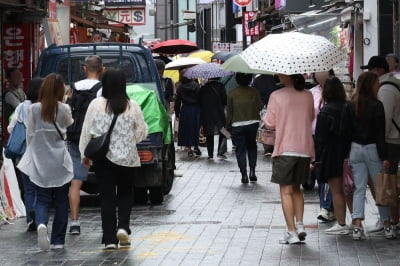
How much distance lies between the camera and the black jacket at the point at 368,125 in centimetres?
1118

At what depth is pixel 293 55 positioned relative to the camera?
449 inches

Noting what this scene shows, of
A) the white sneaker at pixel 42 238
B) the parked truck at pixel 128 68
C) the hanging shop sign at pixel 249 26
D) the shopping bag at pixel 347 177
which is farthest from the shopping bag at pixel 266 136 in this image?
the hanging shop sign at pixel 249 26

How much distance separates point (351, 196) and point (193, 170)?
900 centimetres

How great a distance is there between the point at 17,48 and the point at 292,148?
904 cm

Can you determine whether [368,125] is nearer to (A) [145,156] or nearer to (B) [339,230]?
(B) [339,230]

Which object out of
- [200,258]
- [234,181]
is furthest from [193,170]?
[200,258]

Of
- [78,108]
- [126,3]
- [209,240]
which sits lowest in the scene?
[209,240]

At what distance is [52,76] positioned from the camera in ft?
36.3

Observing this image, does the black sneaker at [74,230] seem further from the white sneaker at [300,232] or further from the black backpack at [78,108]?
the white sneaker at [300,232]

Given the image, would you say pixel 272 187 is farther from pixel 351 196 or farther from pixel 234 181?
pixel 351 196

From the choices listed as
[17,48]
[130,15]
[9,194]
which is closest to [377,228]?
[9,194]

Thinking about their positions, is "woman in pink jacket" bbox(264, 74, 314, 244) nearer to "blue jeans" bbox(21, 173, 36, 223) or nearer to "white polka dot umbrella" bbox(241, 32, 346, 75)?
"white polka dot umbrella" bbox(241, 32, 346, 75)

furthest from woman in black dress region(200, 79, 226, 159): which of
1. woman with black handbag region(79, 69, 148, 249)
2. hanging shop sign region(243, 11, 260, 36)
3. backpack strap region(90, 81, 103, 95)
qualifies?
hanging shop sign region(243, 11, 260, 36)

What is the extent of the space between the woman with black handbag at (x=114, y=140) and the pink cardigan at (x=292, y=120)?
4.84ft
